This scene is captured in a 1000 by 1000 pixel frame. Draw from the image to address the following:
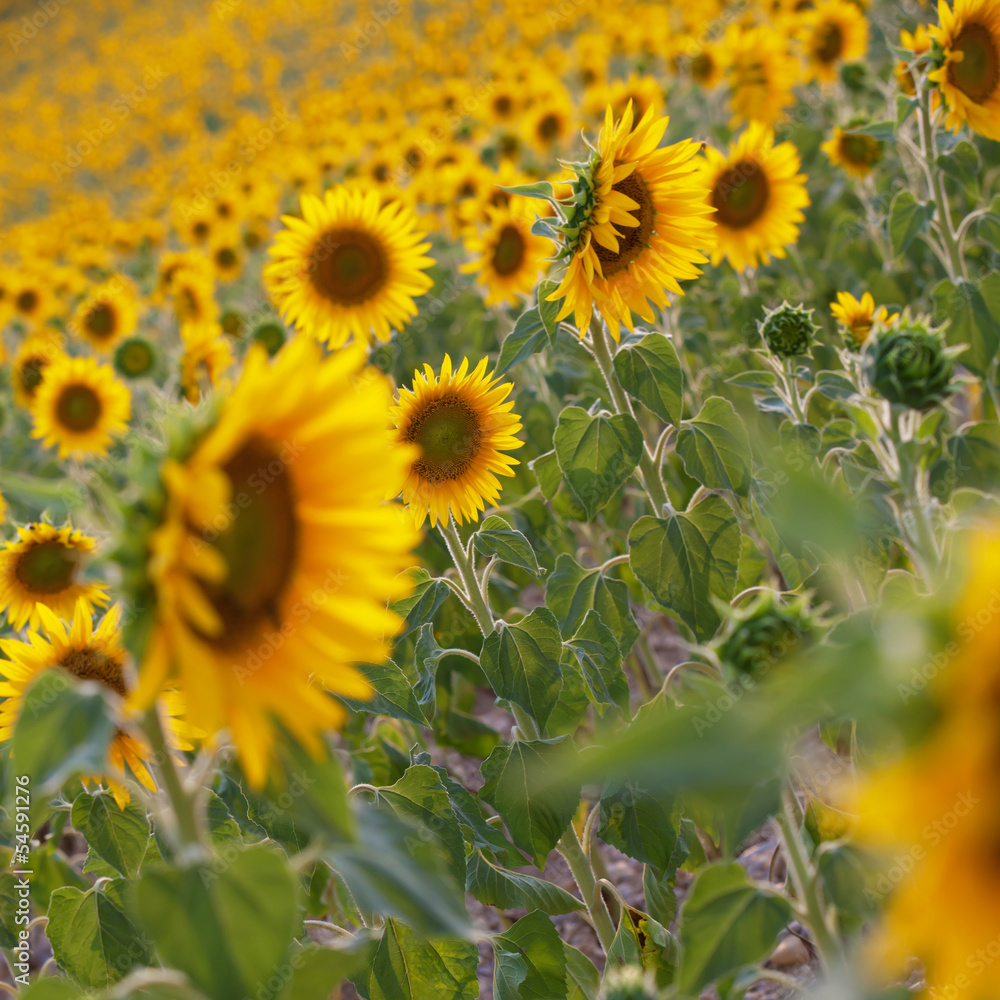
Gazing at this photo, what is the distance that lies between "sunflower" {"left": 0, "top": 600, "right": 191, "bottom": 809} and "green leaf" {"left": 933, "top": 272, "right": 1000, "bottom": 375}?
2.24 meters

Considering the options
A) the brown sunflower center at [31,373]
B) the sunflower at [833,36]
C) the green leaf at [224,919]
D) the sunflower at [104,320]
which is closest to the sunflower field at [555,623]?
the green leaf at [224,919]

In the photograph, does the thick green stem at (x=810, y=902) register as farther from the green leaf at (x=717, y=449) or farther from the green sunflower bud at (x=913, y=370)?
the green leaf at (x=717, y=449)

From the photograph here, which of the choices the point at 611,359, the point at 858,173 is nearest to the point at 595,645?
the point at 611,359

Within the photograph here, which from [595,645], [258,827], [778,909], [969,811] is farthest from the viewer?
[595,645]

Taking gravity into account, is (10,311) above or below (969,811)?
above

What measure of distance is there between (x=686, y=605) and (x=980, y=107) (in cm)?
163

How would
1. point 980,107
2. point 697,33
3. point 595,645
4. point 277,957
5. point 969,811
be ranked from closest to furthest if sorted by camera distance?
point 969,811, point 277,957, point 595,645, point 980,107, point 697,33

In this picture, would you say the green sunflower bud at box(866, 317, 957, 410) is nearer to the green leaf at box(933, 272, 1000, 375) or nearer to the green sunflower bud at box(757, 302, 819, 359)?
the green sunflower bud at box(757, 302, 819, 359)

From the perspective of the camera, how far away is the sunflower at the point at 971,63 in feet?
7.38

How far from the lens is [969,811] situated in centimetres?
60

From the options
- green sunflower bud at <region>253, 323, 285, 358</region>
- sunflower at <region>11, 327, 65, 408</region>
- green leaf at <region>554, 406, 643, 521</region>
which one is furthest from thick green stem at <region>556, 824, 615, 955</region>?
sunflower at <region>11, 327, 65, 408</region>

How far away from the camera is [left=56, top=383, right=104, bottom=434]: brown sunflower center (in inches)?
173

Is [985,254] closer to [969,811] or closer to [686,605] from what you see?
[686,605]

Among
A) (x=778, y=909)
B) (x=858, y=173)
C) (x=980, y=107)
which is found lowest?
(x=778, y=909)
